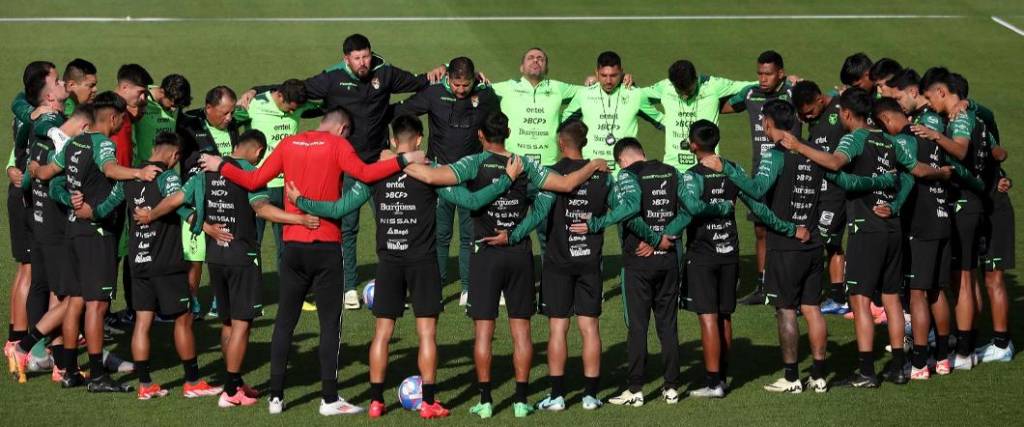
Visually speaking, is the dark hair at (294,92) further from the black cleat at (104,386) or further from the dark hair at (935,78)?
the dark hair at (935,78)

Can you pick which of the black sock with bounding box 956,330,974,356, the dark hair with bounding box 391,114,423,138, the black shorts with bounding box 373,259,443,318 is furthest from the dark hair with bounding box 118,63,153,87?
the black sock with bounding box 956,330,974,356

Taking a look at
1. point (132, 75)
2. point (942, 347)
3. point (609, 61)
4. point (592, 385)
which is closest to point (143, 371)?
point (132, 75)

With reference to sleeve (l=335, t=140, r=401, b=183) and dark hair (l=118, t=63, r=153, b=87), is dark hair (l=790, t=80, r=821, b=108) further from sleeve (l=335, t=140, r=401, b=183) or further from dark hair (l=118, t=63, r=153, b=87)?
dark hair (l=118, t=63, r=153, b=87)

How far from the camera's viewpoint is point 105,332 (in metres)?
14.9

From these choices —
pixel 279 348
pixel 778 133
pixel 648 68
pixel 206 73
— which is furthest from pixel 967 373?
pixel 206 73

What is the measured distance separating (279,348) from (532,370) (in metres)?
2.64

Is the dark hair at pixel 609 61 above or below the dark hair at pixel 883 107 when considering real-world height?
above

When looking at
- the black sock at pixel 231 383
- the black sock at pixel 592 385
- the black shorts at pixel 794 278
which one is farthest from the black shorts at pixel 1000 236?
the black sock at pixel 231 383

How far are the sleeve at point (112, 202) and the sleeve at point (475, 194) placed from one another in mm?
2958

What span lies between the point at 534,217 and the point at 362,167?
5.02ft

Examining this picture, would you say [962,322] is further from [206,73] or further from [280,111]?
[206,73]

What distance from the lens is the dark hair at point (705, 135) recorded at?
12.7 m

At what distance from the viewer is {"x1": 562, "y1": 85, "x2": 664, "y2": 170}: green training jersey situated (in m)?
16.2

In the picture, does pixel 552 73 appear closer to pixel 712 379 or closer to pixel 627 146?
pixel 627 146
